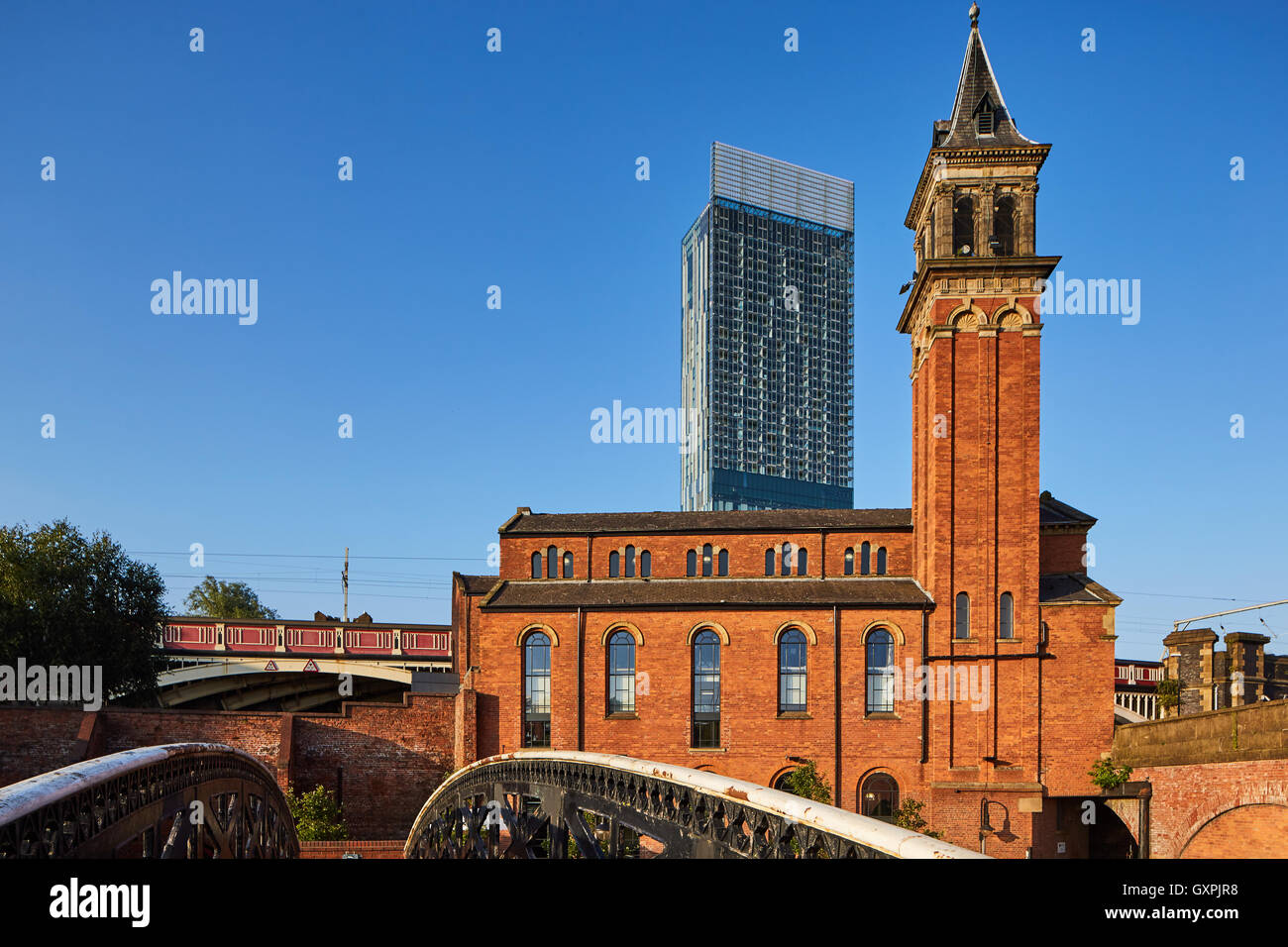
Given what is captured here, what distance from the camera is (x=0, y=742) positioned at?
35.8 meters

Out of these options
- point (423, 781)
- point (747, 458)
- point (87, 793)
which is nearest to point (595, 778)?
point (87, 793)

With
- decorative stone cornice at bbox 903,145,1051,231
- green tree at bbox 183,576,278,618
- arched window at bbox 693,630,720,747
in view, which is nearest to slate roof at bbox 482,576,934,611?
arched window at bbox 693,630,720,747

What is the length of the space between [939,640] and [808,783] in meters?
6.77

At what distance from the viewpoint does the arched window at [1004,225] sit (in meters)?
37.0

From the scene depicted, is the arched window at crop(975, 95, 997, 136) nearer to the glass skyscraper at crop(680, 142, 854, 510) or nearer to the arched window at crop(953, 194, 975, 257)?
the arched window at crop(953, 194, 975, 257)

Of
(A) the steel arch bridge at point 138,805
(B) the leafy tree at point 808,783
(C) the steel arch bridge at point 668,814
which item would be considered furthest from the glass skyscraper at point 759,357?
(A) the steel arch bridge at point 138,805

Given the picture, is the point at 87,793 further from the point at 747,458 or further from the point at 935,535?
the point at 747,458

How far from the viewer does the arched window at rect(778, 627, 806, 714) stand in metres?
36.8

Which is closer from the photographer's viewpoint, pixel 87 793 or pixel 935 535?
pixel 87 793

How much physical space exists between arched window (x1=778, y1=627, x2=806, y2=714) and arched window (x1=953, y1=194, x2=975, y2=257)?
49.1 ft

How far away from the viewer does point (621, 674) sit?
3781 cm

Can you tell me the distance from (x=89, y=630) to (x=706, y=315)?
509ft

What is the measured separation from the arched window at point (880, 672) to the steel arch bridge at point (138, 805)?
22890mm

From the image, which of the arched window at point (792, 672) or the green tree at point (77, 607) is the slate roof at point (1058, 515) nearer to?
the arched window at point (792, 672)
